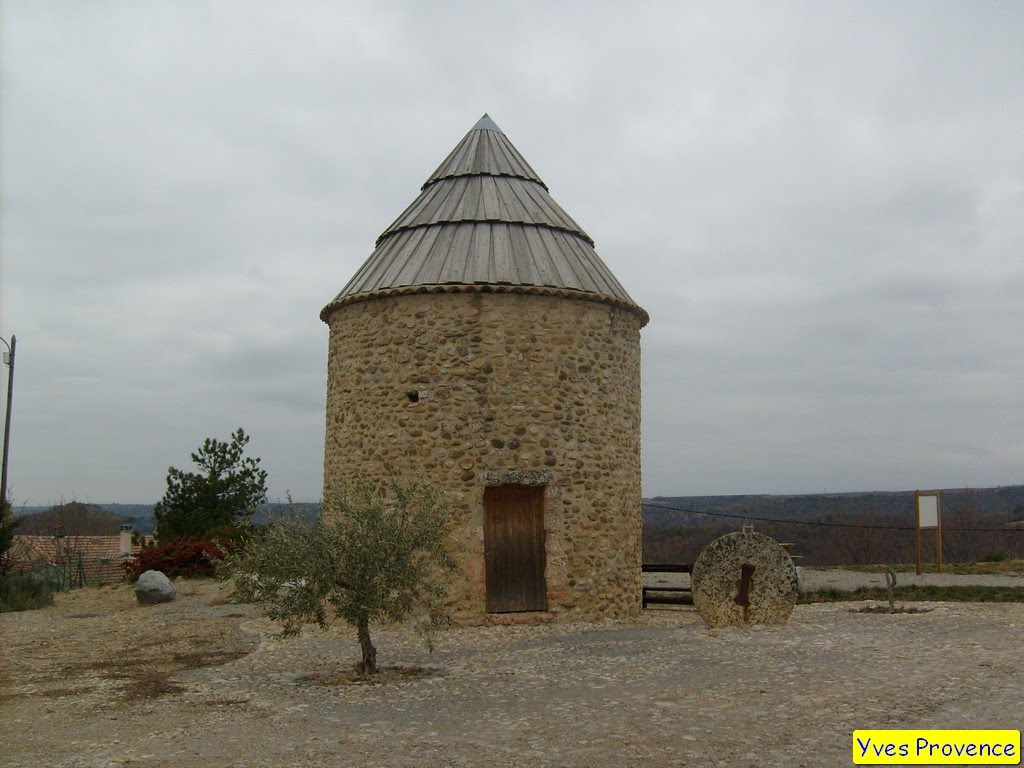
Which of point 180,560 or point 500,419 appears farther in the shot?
point 180,560

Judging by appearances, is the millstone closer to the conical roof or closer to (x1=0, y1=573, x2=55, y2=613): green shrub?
the conical roof

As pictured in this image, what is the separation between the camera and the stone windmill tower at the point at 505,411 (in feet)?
41.4

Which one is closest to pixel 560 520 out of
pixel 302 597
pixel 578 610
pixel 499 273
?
pixel 578 610

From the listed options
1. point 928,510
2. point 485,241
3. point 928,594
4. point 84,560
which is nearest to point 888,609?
point 928,594

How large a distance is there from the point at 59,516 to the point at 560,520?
42.9 meters

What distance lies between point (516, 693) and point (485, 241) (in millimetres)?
7274

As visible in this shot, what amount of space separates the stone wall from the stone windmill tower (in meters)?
0.02

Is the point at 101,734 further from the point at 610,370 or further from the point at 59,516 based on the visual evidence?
the point at 59,516

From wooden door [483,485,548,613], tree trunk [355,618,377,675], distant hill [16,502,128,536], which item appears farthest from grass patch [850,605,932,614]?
distant hill [16,502,128,536]

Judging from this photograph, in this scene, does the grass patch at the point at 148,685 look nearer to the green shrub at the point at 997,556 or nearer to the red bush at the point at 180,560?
the red bush at the point at 180,560

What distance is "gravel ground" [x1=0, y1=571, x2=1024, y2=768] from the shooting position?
258 inches

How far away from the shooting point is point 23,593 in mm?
17438

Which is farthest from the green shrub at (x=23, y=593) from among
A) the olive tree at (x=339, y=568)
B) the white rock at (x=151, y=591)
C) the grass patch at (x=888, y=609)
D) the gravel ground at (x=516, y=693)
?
the grass patch at (x=888, y=609)

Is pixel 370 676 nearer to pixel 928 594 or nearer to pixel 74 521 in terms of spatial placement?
pixel 928 594
